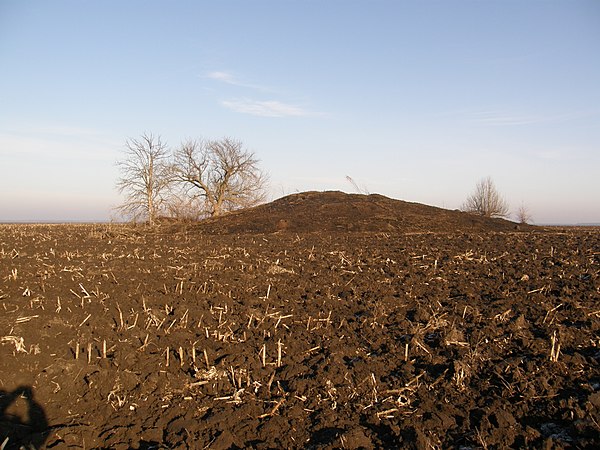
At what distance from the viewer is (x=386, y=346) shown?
17.6 feet

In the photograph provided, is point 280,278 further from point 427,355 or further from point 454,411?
point 454,411

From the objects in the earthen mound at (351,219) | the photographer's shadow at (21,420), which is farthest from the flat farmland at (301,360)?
the earthen mound at (351,219)

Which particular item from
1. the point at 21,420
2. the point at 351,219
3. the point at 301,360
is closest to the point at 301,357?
the point at 301,360

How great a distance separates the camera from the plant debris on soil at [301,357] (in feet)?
12.3

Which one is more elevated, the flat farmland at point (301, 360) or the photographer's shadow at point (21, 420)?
the flat farmland at point (301, 360)

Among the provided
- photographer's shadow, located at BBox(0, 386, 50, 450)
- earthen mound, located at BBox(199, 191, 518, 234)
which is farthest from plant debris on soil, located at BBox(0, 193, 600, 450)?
earthen mound, located at BBox(199, 191, 518, 234)

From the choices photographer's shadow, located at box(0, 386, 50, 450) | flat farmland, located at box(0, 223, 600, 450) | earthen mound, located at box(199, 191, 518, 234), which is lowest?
photographer's shadow, located at box(0, 386, 50, 450)

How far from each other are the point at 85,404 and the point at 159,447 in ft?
3.81

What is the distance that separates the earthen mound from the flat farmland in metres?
12.9

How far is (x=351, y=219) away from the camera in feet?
74.7

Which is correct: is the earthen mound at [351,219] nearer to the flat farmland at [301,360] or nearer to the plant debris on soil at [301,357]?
the plant debris on soil at [301,357]

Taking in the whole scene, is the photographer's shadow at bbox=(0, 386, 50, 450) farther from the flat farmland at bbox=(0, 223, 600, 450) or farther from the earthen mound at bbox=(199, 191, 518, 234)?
the earthen mound at bbox=(199, 191, 518, 234)

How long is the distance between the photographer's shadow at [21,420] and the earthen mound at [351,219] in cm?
1717

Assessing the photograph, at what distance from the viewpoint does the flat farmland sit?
3.74 metres
